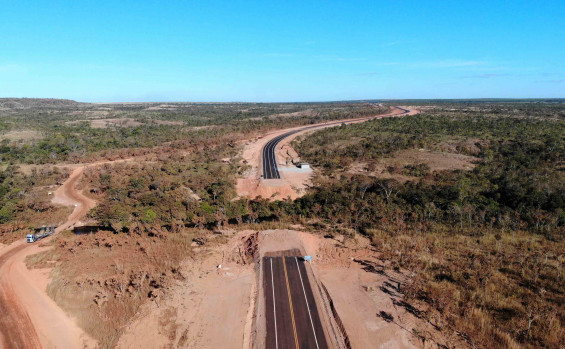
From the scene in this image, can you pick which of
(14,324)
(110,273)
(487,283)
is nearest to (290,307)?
(487,283)

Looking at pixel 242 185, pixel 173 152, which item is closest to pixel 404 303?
pixel 242 185

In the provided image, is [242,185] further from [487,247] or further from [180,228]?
[487,247]

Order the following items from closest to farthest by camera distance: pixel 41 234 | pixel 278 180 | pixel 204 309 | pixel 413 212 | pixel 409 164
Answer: pixel 204 309 → pixel 41 234 → pixel 413 212 → pixel 278 180 → pixel 409 164

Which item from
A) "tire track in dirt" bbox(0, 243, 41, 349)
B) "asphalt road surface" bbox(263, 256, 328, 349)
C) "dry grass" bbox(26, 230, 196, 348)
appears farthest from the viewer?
"dry grass" bbox(26, 230, 196, 348)

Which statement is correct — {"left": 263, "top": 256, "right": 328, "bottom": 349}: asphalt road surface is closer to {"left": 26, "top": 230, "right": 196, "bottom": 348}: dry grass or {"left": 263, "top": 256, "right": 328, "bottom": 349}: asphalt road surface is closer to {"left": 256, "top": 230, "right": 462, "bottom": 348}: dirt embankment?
{"left": 256, "top": 230, "right": 462, "bottom": 348}: dirt embankment

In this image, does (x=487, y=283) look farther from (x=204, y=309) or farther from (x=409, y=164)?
(x=409, y=164)

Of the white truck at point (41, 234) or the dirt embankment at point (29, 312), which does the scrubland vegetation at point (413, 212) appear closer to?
the dirt embankment at point (29, 312)

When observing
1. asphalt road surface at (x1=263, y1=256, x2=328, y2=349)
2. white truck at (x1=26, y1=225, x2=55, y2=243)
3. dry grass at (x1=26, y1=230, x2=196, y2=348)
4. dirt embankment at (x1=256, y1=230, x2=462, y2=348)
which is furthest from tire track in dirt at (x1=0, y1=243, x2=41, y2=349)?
asphalt road surface at (x1=263, y1=256, x2=328, y2=349)
